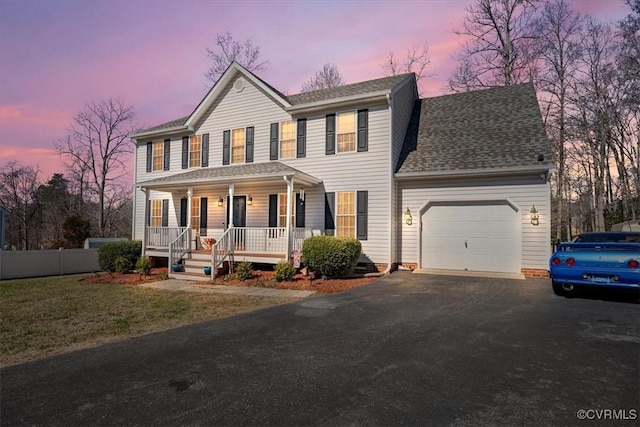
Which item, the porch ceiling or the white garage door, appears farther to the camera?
the porch ceiling

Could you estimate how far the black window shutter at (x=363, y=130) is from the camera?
13298 millimetres

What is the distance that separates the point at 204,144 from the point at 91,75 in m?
5.30

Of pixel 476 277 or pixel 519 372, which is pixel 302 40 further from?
pixel 519 372

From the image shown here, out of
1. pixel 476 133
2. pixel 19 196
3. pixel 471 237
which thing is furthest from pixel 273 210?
pixel 19 196

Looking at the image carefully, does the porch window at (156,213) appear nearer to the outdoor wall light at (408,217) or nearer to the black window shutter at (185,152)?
the black window shutter at (185,152)

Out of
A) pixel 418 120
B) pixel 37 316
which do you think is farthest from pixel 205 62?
pixel 37 316

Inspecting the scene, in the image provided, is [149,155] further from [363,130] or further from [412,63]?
[412,63]

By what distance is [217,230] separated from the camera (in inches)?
625

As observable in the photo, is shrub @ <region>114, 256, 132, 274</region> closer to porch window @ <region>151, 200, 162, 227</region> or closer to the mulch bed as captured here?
the mulch bed

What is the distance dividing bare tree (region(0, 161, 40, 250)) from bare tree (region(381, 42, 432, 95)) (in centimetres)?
3810

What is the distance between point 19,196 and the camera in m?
36.5

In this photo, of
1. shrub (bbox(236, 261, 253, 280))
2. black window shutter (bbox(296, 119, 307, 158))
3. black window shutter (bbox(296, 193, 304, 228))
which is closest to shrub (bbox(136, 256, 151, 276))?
shrub (bbox(236, 261, 253, 280))

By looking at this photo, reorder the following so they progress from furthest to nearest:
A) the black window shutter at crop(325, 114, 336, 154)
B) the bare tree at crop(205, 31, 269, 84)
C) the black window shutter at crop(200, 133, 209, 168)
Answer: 1. the bare tree at crop(205, 31, 269, 84)
2. the black window shutter at crop(200, 133, 209, 168)
3. the black window shutter at crop(325, 114, 336, 154)

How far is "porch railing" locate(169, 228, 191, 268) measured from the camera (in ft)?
45.2
